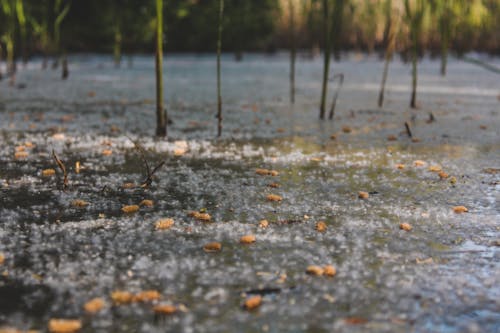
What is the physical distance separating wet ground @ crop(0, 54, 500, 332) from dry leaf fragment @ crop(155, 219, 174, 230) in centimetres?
3

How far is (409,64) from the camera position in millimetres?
11477

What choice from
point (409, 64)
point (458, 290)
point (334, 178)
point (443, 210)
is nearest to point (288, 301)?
point (458, 290)

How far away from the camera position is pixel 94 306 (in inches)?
52.6

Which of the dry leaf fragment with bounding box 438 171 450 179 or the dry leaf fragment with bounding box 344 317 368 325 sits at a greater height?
the dry leaf fragment with bounding box 438 171 450 179

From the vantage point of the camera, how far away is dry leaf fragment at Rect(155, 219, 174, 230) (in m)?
1.96

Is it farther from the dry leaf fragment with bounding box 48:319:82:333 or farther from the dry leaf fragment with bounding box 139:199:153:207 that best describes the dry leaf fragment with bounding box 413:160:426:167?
the dry leaf fragment with bounding box 48:319:82:333

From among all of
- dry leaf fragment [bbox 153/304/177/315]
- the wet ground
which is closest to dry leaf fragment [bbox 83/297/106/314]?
the wet ground

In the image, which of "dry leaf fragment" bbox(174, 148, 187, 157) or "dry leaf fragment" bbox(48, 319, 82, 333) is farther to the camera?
"dry leaf fragment" bbox(174, 148, 187, 157)

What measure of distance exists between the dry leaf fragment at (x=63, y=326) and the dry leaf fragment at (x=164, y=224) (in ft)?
2.38

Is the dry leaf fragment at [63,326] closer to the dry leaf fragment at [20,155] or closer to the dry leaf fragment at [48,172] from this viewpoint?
the dry leaf fragment at [48,172]

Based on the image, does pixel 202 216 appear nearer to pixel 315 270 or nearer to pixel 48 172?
pixel 315 270

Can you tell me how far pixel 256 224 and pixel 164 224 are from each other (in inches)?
13.1

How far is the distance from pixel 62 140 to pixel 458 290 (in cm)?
289

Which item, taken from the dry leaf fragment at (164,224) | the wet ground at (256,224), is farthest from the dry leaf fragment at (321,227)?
the dry leaf fragment at (164,224)
